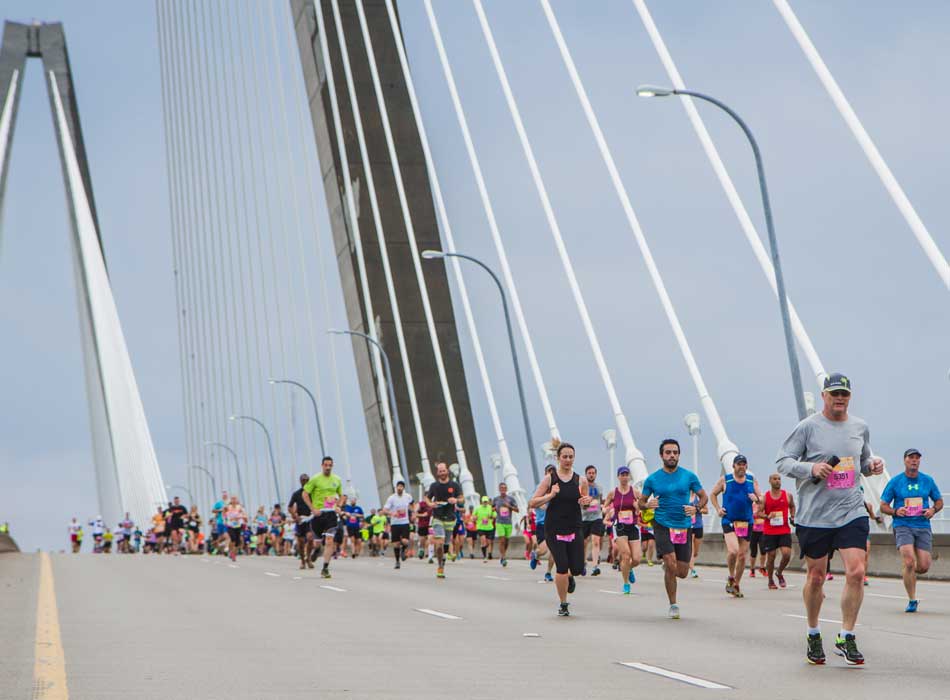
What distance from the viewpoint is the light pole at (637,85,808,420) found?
933 inches

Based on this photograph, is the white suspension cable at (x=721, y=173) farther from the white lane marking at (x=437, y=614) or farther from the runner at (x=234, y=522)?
the runner at (x=234, y=522)

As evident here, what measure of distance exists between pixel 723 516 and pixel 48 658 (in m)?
11.6

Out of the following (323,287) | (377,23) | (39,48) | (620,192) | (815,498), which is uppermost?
(39,48)

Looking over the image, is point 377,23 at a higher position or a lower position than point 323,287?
higher

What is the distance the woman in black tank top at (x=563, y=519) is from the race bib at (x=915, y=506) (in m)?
3.24

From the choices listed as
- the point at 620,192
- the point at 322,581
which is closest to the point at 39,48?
the point at 620,192

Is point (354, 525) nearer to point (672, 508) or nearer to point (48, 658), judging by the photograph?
point (672, 508)

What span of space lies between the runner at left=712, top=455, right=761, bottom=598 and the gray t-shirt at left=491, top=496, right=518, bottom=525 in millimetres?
14814

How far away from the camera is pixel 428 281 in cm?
4497

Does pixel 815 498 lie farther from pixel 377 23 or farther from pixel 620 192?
pixel 377 23

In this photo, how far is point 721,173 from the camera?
24406 millimetres

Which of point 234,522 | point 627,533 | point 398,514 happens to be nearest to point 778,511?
point 627,533

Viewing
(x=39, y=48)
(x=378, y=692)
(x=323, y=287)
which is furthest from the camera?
(x=39, y=48)

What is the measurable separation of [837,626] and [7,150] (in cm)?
5354
